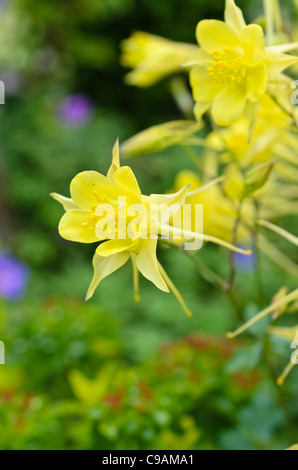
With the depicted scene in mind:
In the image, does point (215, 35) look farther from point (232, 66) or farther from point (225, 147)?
point (225, 147)

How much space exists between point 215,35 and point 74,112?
2.14 metres

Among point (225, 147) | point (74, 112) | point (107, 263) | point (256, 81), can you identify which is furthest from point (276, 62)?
point (74, 112)

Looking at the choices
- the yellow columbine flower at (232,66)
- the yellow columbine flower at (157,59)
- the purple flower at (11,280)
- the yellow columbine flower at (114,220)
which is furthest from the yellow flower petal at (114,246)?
the purple flower at (11,280)

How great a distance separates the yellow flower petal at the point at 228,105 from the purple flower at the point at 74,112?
208 cm

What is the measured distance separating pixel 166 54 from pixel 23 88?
2.25 m

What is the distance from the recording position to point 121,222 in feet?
1.64

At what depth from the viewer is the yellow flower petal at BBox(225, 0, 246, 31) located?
52 cm

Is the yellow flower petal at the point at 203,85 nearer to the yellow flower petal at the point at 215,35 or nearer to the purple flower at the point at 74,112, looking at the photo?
the yellow flower petal at the point at 215,35

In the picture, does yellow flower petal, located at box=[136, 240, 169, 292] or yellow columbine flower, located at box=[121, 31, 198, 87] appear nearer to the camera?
yellow flower petal, located at box=[136, 240, 169, 292]

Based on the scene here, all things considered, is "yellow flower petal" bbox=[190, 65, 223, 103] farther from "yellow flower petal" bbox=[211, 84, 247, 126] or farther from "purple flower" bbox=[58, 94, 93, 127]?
"purple flower" bbox=[58, 94, 93, 127]

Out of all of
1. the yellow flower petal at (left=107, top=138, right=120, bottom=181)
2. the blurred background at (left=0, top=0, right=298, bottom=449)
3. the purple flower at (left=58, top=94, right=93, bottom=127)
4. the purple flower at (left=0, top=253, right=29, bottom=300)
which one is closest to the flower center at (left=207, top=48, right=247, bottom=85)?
A: the yellow flower petal at (left=107, top=138, right=120, bottom=181)

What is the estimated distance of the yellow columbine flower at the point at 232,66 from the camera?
0.52m

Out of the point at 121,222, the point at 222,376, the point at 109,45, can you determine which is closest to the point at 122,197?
the point at 121,222

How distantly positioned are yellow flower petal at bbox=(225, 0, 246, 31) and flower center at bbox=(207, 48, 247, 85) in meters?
0.02
